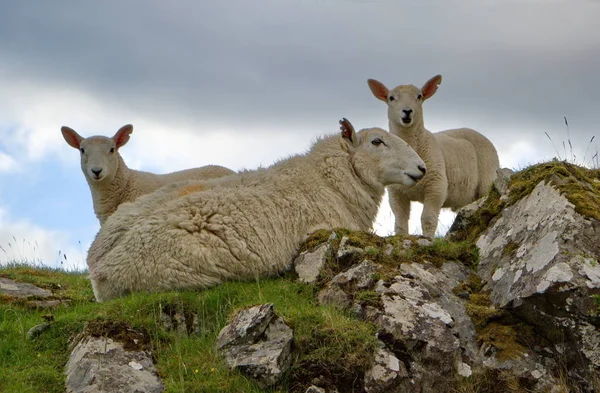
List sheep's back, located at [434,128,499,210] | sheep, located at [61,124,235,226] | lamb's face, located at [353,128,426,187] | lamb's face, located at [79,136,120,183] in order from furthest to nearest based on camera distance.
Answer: sheep's back, located at [434,128,499,210] → sheep, located at [61,124,235,226] → lamb's face, located at [79,136,120,183] → lamb's face, located at [353,128,426,187]

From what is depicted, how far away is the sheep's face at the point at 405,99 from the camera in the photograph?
44.7 ft

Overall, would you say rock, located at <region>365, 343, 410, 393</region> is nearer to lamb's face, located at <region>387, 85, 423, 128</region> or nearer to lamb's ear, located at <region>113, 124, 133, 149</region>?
lamb's face, located at <region>387, 85, 423, 128</region>

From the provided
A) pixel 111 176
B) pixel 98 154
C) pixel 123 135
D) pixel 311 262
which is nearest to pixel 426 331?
pixel 311 262

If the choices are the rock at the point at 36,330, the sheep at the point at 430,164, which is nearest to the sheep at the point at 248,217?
the rock at the point at 36,330

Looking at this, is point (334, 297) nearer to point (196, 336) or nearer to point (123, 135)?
point (196, 336)

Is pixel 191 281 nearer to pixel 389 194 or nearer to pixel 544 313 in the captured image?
pixel 544 313

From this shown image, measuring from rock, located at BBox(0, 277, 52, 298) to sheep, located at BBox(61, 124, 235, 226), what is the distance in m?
3.96

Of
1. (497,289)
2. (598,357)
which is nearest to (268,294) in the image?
(497,289)

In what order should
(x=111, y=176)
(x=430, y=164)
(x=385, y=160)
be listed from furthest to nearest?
(x=111, y=176), (x=430, y=164), (x=385, y=160)

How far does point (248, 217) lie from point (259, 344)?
8.42 ft

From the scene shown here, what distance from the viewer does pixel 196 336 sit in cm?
799

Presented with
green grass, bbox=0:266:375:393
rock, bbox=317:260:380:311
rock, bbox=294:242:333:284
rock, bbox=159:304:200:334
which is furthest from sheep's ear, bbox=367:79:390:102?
rock, bbox=159:304:200:334

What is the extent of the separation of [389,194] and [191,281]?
5.75 m

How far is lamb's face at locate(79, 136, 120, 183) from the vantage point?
45.8 ft
